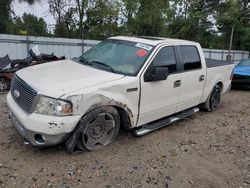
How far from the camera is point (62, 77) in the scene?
3.75 metres

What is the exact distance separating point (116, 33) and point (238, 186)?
17401 mm

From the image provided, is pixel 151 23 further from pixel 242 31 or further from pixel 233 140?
pixel 233 140

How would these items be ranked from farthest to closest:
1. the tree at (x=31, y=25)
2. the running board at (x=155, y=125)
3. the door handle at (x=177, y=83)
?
the tree at (x=31, y=25), the door handle at (x=177, y=83), the running board at (x=155, y=125)

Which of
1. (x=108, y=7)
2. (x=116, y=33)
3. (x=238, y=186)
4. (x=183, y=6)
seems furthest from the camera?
(x=183, y=6)

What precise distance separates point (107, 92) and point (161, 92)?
1197 millimetres

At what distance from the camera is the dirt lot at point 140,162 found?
10.7 feet

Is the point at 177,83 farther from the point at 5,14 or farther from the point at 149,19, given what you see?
the point at 149,19

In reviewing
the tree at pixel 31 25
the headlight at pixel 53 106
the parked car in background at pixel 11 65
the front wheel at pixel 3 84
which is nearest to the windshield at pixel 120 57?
the headlight at pixel 53 106

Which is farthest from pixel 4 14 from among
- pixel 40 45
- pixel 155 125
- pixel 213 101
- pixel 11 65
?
pixel 155 125

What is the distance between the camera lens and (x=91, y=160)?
367 cm

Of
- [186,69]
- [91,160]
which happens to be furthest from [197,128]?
[91,160]

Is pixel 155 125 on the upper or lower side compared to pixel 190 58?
lower

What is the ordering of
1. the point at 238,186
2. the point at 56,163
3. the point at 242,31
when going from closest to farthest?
1. the point at 238,186
2. the point at 56,163
3. the point at 242,31

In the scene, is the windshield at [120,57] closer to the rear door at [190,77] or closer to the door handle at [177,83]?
the door handle at [177,83]
